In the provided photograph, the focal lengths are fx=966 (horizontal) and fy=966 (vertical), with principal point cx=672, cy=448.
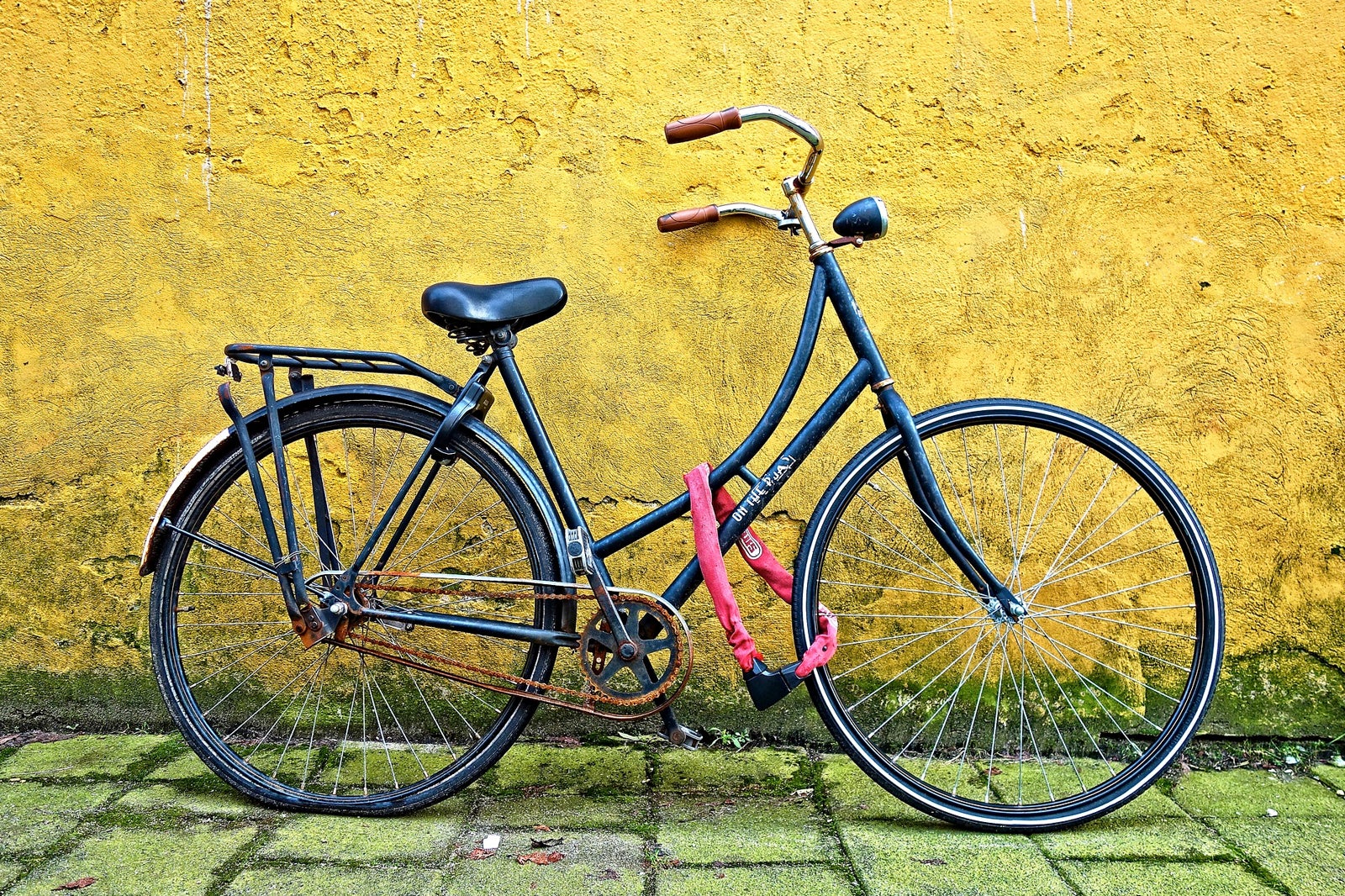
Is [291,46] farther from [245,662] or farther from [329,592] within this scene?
[245,662]

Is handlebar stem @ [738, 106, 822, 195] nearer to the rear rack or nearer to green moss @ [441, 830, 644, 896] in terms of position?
the rear rack

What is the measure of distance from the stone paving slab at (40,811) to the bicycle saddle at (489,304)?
1.52m

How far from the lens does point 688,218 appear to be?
2596 mm

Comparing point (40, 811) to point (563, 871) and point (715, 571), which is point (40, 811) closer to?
point (563, 871)

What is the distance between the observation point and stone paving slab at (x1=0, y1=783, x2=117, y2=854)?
2.26 metres

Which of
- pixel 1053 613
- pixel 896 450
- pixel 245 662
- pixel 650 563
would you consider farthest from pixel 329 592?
pixel 1053 613

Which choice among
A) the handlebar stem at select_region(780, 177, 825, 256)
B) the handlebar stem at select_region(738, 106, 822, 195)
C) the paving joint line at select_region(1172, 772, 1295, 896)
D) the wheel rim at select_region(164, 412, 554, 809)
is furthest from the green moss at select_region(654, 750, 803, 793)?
the handlebar stem at select_region(738, 106, 822, 195)

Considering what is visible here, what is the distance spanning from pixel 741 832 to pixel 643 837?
24 cm

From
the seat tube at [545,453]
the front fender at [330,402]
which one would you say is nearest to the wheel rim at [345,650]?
the front fender at [330,402]

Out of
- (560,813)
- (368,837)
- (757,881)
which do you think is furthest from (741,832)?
(368,837)

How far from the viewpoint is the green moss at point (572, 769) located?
263cm

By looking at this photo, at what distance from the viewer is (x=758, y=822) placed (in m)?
2.43

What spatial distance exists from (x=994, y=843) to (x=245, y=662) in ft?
7.23

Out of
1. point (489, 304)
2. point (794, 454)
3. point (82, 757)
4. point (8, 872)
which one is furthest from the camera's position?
point (82, 757)
